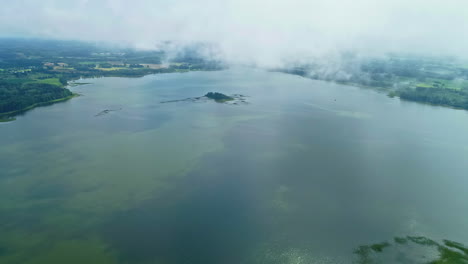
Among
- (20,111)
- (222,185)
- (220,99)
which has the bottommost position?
(222,185)

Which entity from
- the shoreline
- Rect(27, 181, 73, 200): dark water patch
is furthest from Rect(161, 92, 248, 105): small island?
Rect(27, 181, 73, 200): dark water patch

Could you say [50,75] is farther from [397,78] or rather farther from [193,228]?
[397,78]

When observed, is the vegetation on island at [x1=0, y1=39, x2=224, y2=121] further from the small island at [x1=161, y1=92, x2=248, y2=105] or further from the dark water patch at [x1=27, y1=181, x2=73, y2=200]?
the dark water patch at [x1=27, y1=181, x2=73, y2=200]

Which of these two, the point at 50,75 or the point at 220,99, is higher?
the point at 50,75

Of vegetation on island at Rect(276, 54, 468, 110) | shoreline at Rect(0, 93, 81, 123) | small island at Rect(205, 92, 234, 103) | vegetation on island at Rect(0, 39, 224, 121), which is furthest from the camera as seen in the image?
vegetation on island at Rect(276, 54, 468, 110)

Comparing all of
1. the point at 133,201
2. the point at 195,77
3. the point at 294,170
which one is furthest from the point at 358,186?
the point at 195,77

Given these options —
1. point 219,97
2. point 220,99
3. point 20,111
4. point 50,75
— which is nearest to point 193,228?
point 220,99
